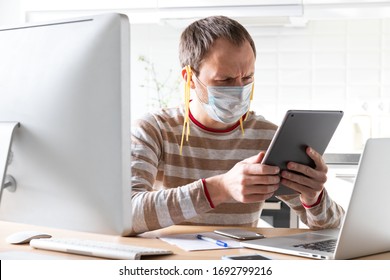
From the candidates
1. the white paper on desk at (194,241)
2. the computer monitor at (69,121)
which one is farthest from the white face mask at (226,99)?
the computer monitor at (69,121)

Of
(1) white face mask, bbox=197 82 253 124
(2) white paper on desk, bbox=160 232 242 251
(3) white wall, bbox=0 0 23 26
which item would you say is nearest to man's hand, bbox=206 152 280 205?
(2) white paper on desk, bbox=160 232 242 251

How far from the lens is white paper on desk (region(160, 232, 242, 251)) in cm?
149

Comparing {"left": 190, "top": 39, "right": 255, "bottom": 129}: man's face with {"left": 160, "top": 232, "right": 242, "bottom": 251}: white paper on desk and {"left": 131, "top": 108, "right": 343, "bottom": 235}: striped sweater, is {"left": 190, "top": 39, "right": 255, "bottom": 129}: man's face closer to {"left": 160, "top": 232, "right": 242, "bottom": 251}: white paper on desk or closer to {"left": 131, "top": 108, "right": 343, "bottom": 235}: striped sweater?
{"left": 131, "top": 108, "right": 343, "bottom": 235}: striped sweater

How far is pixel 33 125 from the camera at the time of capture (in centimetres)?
126

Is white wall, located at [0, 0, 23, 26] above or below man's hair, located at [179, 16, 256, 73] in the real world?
above

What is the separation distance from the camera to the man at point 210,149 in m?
1.66

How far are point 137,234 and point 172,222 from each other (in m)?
0.09

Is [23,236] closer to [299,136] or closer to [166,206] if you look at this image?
A: [166,206]

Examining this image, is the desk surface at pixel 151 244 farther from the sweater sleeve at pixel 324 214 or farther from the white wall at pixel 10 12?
the white wall at pixel 10 12

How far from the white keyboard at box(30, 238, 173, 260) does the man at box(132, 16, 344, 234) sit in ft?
0.80

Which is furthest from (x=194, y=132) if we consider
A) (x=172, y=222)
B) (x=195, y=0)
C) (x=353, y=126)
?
(x=353, y=126)

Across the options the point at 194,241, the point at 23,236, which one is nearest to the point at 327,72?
the point at 194,241

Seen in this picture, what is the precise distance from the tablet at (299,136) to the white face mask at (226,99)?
35 cm
